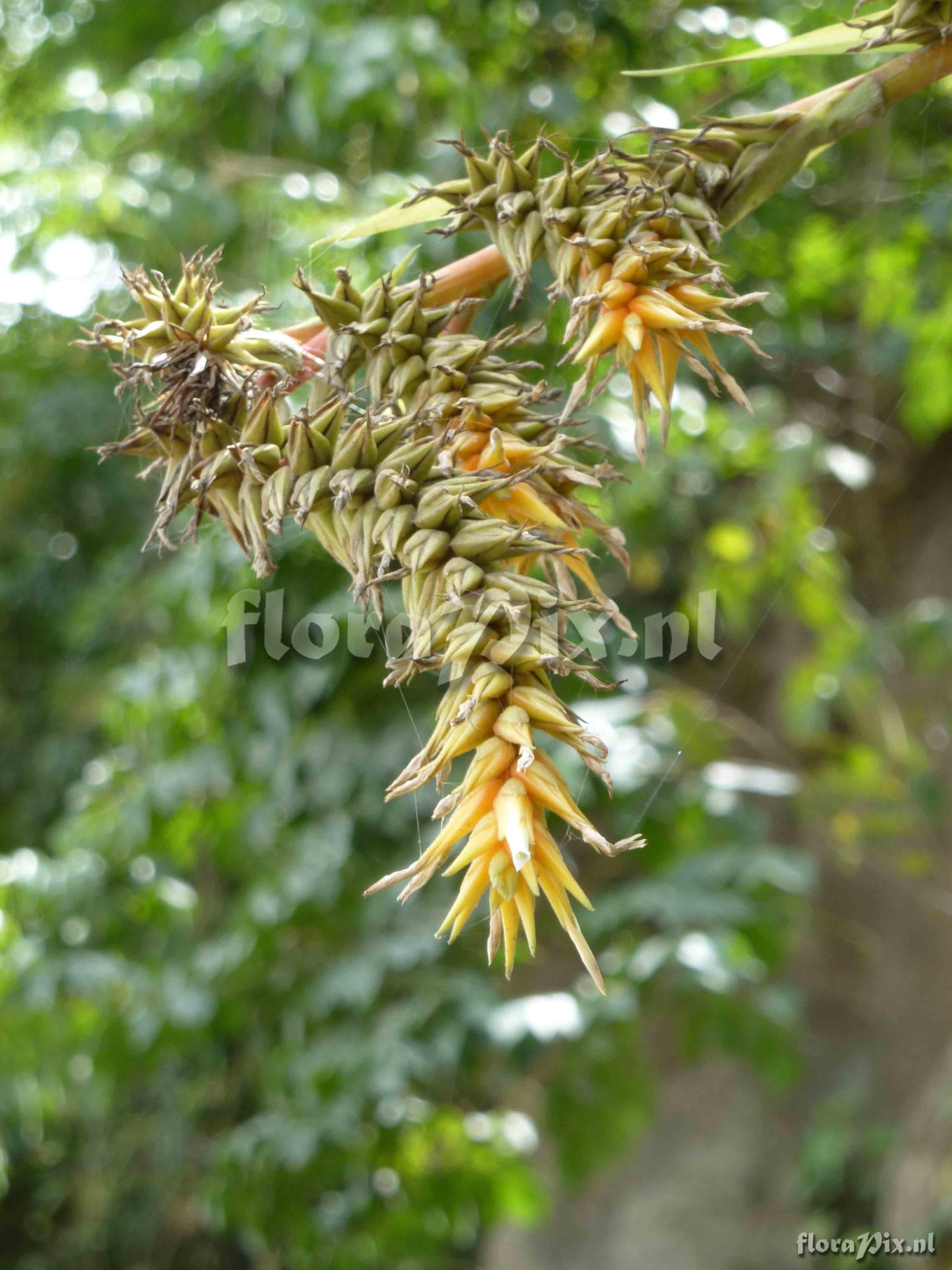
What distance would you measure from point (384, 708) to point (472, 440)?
0.82 m

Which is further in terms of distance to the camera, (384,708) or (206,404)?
(384,708)

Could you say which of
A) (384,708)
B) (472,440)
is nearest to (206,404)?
(472,440)

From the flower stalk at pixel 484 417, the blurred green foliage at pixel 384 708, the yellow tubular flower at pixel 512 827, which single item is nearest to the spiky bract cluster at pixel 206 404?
the flower stalk at pixel 484 417

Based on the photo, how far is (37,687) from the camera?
226cm

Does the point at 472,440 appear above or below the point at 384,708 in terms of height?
above

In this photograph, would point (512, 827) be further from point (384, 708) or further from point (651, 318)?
point (384, 708)

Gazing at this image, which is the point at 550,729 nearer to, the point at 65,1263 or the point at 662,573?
the point at 662,573

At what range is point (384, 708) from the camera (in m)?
1.15

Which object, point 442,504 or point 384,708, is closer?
point 442,504

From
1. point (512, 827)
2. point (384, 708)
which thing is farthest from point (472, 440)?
point (384, 708)

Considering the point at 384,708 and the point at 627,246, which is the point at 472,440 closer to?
the point at 627,246

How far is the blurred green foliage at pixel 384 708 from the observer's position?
1.06 m

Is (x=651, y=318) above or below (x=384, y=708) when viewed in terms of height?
above

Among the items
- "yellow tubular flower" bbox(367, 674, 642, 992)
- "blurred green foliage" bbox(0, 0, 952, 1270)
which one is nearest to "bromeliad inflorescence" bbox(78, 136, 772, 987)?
"yellow tubular flower" bbox(367, 674, 642, 992)
